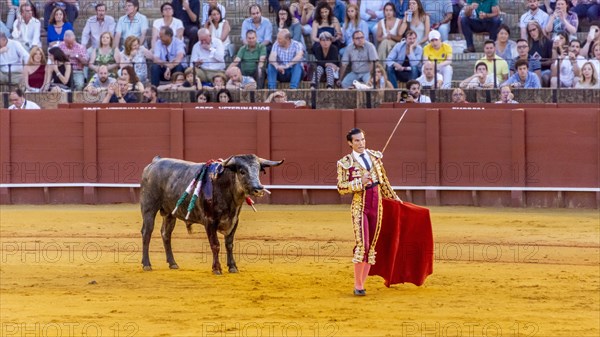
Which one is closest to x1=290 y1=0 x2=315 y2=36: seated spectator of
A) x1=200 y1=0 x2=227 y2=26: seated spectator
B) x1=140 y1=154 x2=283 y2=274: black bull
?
x1=200 y1=0 x2=227 y2=26: seated spectator

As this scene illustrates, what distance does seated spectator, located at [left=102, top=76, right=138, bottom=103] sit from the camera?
2002 centimetres

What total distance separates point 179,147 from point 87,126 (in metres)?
1.36

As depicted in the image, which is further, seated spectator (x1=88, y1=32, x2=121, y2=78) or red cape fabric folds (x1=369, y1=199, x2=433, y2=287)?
seated spectator (x1=88, y1=32, x2=121, y2=78)

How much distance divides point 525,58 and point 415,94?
5.16 ft

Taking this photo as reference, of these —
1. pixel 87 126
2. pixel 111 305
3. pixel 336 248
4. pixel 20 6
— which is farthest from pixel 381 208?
pixel 20 6

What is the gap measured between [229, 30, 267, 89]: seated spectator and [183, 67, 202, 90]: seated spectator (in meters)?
0.55

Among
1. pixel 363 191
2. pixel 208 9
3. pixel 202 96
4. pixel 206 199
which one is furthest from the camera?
pixel 208 9

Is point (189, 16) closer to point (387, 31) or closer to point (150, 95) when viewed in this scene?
point (150, 95)

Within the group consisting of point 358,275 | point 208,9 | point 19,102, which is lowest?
point 358,275

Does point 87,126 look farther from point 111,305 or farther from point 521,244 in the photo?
point 111,305

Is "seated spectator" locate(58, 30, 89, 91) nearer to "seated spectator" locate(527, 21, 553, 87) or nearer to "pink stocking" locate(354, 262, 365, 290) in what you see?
"seated spectator" locate(527, 21, 553, 87)

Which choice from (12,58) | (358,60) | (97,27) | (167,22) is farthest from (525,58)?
(12,58)

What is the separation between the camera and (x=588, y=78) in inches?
753

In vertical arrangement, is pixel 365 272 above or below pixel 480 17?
below
